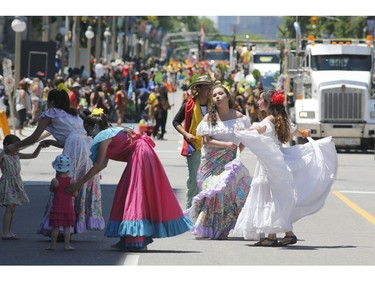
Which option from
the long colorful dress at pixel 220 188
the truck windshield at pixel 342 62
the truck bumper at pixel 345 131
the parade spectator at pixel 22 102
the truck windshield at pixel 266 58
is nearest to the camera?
the long colorful dress at pixel 220 188

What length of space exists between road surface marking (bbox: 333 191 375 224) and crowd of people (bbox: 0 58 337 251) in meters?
3.15

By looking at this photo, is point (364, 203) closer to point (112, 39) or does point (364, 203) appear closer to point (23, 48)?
point (23, 48)

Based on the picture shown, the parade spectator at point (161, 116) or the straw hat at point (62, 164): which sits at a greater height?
the parade spectator at point (161, 116)

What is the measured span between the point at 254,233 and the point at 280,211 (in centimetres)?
38

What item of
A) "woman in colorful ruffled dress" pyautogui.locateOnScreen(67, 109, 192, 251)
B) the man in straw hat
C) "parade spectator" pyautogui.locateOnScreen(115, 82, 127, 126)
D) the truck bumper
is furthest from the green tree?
"woman in colorful ruffled dress" pyautogui.locateOnScreen(67, 109, 192, 251)

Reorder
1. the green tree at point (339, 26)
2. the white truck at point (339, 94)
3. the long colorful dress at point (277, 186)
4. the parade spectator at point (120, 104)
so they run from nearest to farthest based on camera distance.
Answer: the long colorful dress at point (277, 186) → the white truck at point (339, 94) → the parade spectator at point (120, 104) → the green tree at point (339, 26)

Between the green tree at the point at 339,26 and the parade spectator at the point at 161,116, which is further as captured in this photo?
the green tree at the point at 339,26

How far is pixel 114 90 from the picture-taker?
52656 millimetres

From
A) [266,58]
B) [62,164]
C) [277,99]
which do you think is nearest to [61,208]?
[62,164]

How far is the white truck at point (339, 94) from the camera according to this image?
112 ft

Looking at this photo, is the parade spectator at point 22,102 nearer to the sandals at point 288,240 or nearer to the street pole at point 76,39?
the sandals at point 288,240

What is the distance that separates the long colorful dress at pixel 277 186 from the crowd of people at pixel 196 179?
0.01 meters

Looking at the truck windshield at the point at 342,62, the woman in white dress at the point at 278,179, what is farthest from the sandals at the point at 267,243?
the truck windshield at the point at 342,62
